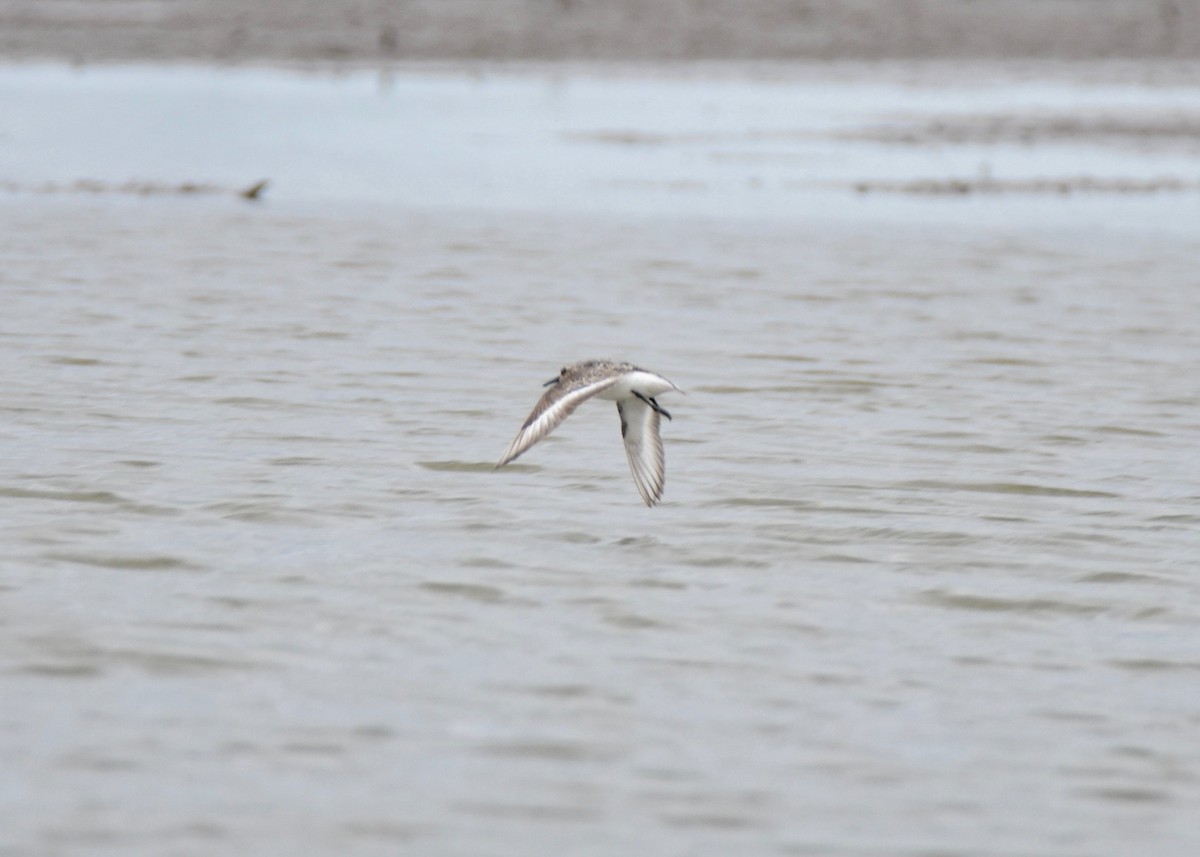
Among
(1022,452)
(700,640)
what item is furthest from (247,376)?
(700,640)

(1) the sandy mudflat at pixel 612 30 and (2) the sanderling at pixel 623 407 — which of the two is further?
(1) the sandy mudflat at pixel 612 30

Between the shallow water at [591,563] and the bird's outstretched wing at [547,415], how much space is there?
69 cm

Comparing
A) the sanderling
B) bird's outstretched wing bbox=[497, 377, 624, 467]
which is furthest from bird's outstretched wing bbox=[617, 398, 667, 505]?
bird's outstretched wing bbox=[497, 377, 624, 467]

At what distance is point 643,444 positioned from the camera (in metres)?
10.6

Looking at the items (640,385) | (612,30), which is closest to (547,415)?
(640,385)

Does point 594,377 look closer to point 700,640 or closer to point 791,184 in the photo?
point 700,640

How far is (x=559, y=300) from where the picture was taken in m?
18.4

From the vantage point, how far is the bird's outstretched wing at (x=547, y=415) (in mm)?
8891

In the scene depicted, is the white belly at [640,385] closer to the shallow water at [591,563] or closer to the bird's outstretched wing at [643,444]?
the bird's outstretched wing at [643,444]

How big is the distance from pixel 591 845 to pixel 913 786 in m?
1.30

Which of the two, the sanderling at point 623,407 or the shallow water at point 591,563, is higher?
the sanderling at point 623,407

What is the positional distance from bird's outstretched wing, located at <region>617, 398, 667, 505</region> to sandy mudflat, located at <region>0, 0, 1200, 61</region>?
132ft

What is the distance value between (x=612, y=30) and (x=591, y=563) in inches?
1695

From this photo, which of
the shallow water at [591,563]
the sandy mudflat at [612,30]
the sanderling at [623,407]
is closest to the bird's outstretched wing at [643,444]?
the sanderling at [623,407]
